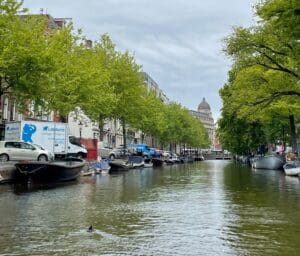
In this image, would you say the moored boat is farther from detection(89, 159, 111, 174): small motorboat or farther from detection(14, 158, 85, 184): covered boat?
detection(14, 158, 85, 184): covered boat

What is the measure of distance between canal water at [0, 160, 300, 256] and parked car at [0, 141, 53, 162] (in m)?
12.6

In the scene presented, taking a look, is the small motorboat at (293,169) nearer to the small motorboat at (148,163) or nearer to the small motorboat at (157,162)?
the small motorboat at (148,163)

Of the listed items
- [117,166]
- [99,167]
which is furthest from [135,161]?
[99,167]

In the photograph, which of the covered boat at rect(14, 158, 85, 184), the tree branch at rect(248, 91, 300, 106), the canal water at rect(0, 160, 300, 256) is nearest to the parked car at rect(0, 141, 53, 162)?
the covered boat at rect(14, 158, 85, 184)

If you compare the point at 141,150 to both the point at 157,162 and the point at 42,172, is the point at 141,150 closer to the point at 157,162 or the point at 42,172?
the point at 157,162

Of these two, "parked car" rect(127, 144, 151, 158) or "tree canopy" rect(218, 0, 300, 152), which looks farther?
"parked car" rect(127, 144, 151, 158)

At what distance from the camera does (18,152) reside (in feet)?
116

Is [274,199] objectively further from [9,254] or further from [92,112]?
[92,112]

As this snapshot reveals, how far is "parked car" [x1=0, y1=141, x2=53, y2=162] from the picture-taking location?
35.1 metres

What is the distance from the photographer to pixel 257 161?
6106cm

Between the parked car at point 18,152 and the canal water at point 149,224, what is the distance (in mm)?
12593

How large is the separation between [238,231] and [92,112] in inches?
1289

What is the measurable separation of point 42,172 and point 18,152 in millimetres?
6158

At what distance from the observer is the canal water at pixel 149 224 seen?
36.0 feet
